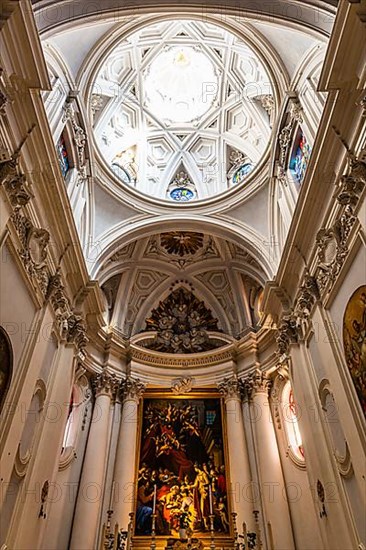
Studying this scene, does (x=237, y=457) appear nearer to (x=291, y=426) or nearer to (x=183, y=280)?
(x=291, y=426)

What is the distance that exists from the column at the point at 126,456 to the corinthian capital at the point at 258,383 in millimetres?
4033

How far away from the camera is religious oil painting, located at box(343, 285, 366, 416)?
7328mm

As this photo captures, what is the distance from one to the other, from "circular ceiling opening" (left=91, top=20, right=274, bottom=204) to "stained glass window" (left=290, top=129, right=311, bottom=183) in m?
2.46

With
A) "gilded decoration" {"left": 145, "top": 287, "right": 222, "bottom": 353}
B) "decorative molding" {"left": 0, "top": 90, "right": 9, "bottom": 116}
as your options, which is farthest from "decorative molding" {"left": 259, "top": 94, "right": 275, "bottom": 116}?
"decorative molding" {"left": 0, "top": 90, "right": 9, "bottom": 116}

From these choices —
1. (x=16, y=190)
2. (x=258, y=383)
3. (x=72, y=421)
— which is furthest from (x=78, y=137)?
(x=258, y=383)

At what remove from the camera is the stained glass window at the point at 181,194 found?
1702cm

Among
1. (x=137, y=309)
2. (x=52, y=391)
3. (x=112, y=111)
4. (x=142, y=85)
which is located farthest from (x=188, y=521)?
(x=142, y=85)

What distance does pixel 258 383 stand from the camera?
14578 millimetres

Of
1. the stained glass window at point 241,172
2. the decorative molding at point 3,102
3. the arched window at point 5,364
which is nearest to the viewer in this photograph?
the decorative molding at point 3,102

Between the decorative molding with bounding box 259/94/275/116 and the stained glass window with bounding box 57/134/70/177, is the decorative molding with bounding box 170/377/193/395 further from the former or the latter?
the decorative molding with bounding box 259/94/275/116

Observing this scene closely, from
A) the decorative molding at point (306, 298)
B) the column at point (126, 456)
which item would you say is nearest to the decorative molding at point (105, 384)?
the column at point (126, 456)

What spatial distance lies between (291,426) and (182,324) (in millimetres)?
6495

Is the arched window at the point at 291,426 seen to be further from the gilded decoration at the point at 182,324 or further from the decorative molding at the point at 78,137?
the decorative molding at the point at 78,137

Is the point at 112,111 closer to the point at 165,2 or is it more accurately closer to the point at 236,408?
the point at 165,2
